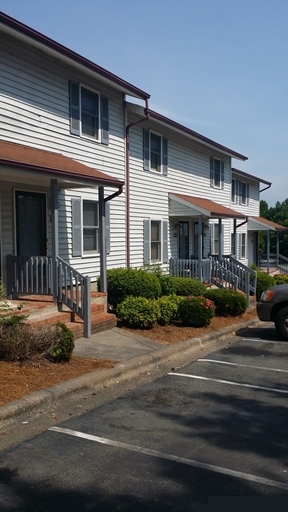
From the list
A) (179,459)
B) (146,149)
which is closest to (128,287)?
(146,149)

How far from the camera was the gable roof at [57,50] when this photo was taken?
10.2 metres

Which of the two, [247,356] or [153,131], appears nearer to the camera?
[247,356]

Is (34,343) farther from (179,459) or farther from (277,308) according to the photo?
(277,308)

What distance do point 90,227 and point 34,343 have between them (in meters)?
6.35

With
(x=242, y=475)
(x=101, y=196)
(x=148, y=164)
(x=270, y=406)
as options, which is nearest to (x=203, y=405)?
(x=270, y=406)

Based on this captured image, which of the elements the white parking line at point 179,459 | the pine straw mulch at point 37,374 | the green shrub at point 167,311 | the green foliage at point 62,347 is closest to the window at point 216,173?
the green shrub at point 167,311

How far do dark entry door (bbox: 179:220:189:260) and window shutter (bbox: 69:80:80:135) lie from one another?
7673mm

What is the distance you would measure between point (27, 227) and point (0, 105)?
8.90 ft

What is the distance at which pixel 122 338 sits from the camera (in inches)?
405

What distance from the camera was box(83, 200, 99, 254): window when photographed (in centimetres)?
1348

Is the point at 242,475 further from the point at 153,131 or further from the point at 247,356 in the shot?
the point at 153,131

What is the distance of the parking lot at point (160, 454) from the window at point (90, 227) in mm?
6762

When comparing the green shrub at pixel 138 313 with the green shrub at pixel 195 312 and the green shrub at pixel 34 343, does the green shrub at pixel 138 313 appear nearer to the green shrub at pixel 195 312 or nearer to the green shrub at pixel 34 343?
the green shrub at pixel 195 312

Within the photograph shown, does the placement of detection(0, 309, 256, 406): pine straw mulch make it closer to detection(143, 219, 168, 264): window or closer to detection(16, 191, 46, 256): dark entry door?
detection(16, 191, 46, 256): dark entry door
